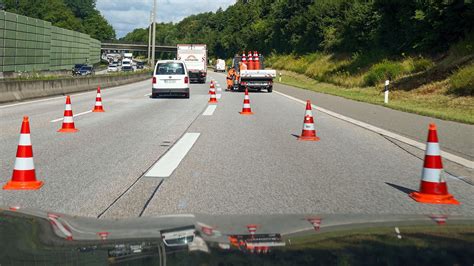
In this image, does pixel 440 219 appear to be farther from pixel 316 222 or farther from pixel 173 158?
pixel 173 158

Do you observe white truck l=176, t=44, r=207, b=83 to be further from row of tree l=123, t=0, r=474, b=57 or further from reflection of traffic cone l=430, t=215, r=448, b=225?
reflection of traffic cone l=430, t=215, r=448, b=225

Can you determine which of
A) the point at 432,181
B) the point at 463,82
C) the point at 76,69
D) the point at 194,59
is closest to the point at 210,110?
the point at 463,82

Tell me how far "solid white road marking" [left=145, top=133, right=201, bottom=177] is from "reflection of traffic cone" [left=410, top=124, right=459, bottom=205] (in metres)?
3.43

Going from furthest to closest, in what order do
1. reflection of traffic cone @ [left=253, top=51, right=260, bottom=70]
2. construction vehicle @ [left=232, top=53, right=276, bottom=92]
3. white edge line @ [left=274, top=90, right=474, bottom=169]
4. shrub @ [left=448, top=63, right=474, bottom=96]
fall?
reflection of traffic cone @ [left=253, top=51, right=260, bottom=70] < construction vehicle @ [left=232, top=53, right=276, bottom=92] < shrub @ [left=448, top=63, right=474, bottom=96] < white edge line @ [left=274, top=90, right=474, bottom=169]

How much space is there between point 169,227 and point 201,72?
4561 cm

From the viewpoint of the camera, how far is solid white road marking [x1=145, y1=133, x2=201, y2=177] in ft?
25.6

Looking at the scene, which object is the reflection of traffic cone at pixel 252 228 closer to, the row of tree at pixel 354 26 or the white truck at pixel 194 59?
the row of tree at pixel 354 26

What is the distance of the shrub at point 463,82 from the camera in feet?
71.6

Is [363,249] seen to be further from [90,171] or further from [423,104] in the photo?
[423,104]

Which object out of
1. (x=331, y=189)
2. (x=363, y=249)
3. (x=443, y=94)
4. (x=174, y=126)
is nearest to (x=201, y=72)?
(x=443, y=94)

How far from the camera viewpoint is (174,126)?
46.0ft

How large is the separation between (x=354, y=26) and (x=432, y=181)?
45.9 metres

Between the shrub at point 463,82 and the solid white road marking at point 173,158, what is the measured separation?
14299 mm

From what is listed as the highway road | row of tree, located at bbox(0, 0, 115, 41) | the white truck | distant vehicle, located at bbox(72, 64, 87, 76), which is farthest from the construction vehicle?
row of tree, located at bbox(0, 0, 115, 41)
